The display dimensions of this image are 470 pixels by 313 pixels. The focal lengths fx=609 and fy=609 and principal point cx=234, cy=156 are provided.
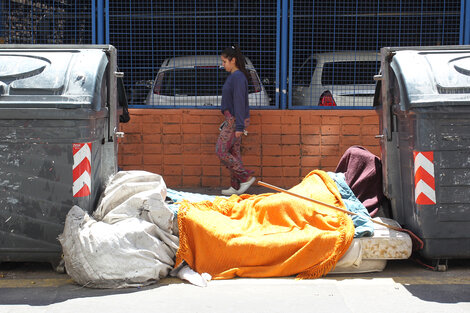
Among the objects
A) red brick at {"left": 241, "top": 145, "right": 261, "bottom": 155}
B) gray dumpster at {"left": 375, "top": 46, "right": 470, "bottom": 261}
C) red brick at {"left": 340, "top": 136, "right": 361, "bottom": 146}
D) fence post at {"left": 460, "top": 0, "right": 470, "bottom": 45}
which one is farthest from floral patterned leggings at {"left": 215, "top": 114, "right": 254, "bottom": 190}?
fence post at {"left": 460, "top": 0, "right": 470, "bottom": 45}

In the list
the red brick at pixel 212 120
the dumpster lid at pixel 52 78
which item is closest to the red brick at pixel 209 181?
the red brick at pixel 212 120

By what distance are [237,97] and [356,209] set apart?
262 centimetres

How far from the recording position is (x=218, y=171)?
7.80 meters

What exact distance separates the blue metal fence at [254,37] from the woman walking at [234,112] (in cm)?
62

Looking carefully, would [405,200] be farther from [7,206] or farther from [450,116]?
[7,206]

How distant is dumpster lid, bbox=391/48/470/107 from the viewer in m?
4.52

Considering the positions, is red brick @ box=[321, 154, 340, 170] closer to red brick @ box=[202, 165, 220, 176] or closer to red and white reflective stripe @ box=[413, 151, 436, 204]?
red brick @ box=[202, 165, 220, 176]

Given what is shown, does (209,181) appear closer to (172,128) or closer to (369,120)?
(172,128)

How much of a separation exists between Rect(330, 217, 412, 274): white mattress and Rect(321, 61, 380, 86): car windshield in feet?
11.8

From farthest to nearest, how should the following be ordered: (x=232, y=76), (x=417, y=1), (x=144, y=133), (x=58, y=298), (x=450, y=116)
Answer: (x=417, y=1) → (x=144, y=133) → (x=232, y=76) → (x=450, y=116) → (x=58, y=298)

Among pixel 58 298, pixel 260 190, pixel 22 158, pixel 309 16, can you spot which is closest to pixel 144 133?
pixel 260 190

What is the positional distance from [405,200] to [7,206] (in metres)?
3.09

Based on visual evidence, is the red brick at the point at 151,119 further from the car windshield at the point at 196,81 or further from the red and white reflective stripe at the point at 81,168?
the red and white reflective stripe at the point at 81,168

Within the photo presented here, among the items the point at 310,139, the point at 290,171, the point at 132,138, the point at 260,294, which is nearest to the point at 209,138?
the point at 132,138
